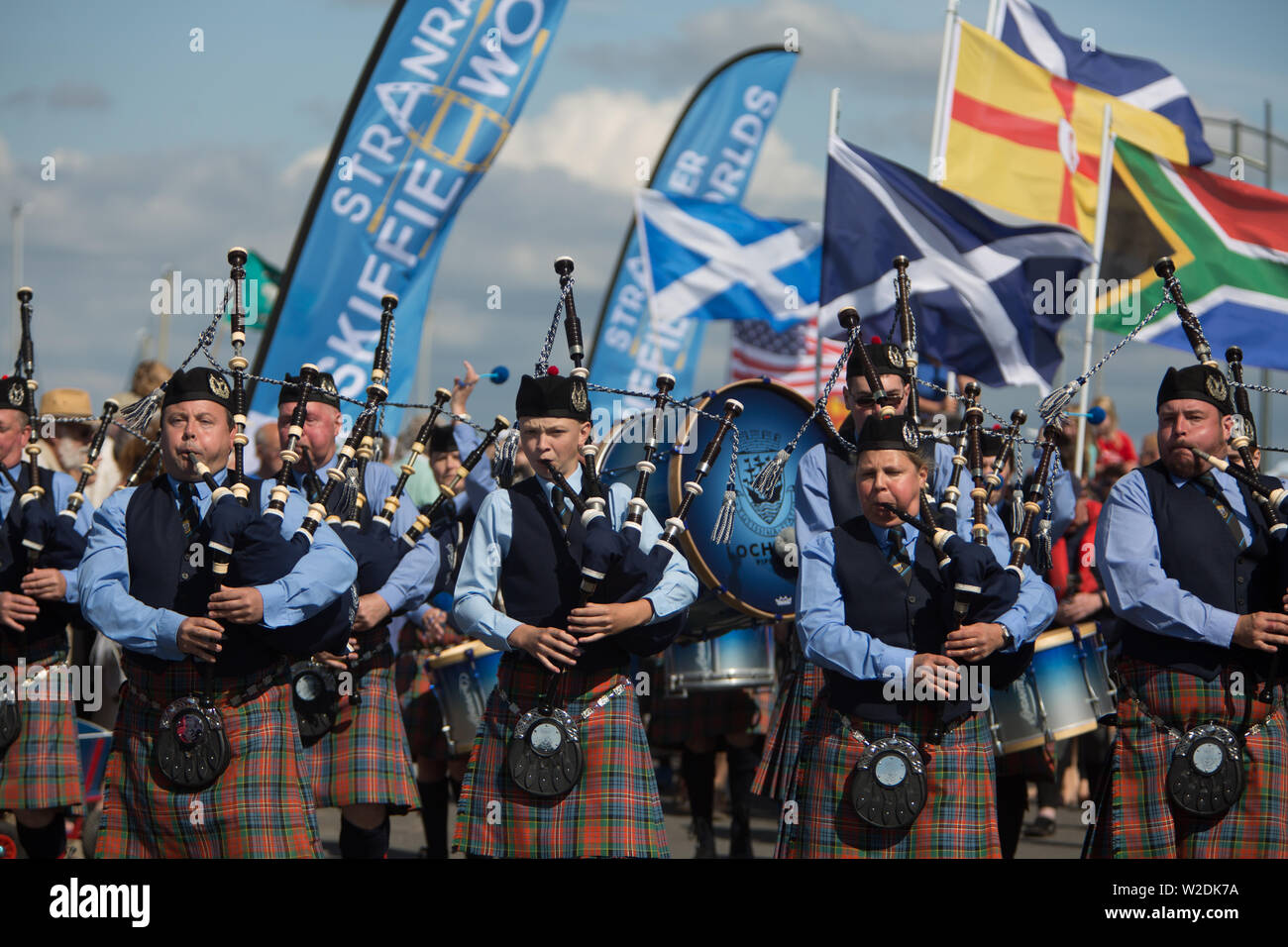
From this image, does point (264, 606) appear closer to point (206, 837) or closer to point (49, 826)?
point (206, 837)

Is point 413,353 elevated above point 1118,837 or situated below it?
above

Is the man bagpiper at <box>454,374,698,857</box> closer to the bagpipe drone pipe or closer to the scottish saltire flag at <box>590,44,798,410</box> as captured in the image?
the bagpipe drone pipe

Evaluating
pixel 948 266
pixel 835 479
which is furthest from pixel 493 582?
pixel 948 266

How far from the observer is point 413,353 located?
25.9 ft

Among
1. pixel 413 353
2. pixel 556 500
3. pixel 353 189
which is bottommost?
pixel 556 500

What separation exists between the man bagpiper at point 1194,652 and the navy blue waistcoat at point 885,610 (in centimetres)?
62

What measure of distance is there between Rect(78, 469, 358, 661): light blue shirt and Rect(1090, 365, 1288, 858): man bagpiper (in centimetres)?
206

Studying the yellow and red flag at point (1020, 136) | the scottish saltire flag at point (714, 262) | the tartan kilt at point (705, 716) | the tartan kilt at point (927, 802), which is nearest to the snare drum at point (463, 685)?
the tartan kilt at point (705, 716)

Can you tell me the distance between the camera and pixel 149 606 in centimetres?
370

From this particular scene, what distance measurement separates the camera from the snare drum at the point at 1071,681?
16.3ft

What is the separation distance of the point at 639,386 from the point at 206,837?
770 centimetres

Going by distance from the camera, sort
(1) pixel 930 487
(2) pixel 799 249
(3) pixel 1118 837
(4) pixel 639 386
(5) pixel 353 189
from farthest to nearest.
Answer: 1. (4) pixel 639 386
2. (2) pixel 799 249
3. (5) pixel 353 189
4. (1) pixel 930 487
5. (3) pixel 1118 837
